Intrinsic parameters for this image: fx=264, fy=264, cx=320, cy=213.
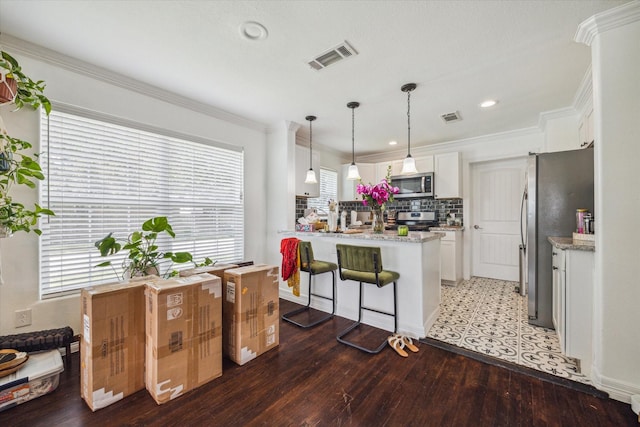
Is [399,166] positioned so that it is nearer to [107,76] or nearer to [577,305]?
[577,305]

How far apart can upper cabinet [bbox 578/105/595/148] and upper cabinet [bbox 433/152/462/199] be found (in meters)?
1.54

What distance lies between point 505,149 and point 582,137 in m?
1.19

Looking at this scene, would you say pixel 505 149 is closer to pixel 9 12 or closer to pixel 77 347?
pixel 9 12

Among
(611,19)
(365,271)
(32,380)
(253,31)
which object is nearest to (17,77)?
(253,31)

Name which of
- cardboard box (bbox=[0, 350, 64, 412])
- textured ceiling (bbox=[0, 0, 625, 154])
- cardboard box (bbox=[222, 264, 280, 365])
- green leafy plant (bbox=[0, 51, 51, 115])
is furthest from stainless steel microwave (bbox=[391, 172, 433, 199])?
cardboard box (bbox=[0, 350, 64, 412])

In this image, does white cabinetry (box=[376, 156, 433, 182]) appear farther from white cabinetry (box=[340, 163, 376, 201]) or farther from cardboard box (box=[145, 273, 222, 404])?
cardboard box (box=[145, 273, 222, 404])

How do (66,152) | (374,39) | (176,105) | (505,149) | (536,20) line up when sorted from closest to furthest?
(536,20)
(374,39)
(66,152)
(176,105)
(505,149)

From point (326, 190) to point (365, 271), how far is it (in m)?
3.05

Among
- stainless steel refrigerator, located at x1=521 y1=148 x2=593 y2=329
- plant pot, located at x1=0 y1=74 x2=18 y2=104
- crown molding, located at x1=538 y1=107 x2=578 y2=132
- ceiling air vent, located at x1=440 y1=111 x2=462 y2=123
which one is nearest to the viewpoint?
plant pot, located at x1=0 y1=74 x2=18 y2=104

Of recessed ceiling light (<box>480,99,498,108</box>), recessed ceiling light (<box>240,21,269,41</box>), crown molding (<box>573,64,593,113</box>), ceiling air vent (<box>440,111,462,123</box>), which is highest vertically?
recessed ceiling light (<box>240,21,269,41</box>)

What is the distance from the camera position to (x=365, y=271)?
2.40 meters

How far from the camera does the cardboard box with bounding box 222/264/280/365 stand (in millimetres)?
2057

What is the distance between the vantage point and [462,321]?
281 centimetres

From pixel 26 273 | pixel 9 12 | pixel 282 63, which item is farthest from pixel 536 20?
pixel 26 273
